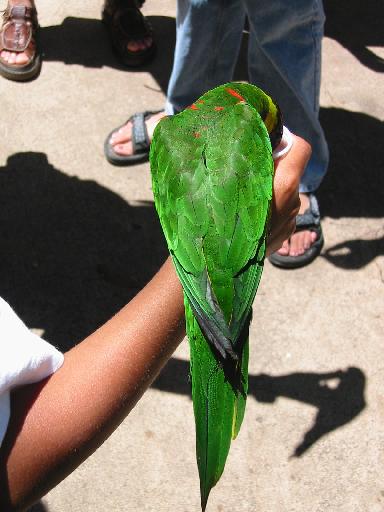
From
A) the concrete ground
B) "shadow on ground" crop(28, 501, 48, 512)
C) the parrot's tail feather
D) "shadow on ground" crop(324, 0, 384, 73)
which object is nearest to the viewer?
the parrot's tail feather

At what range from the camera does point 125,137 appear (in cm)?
296

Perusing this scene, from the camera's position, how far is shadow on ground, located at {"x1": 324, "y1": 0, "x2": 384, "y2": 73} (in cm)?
360

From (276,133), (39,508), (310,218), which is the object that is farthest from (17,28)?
(39,508)

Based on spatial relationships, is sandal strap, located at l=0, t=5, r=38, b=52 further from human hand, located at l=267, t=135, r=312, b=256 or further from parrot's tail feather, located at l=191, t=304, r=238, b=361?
parrot's tail feather, located at l=191, t=304, r=238, b=361

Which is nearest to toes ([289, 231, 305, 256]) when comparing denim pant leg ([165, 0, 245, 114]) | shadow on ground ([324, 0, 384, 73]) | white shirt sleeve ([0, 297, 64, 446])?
denim pant leg ([165, 0, 245, 114])

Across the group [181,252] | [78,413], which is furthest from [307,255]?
[78,413]

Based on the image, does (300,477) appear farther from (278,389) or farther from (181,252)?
(181,252)

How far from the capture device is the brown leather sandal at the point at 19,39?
3258 mm

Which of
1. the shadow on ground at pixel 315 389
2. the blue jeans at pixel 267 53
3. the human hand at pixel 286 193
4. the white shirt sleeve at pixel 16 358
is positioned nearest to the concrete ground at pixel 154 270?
the shadow on ground at pixel 315 389

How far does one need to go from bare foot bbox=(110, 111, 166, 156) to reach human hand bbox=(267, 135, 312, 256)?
59.2 inches

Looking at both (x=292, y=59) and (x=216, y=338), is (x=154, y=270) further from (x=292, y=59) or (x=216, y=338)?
(x=216, y=338)

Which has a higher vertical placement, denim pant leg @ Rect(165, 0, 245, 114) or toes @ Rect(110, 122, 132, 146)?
denim pant leg @ Rect(165, 0, 245, 114)

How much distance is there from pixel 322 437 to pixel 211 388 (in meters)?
1.16

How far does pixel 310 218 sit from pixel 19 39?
77.1 inches
